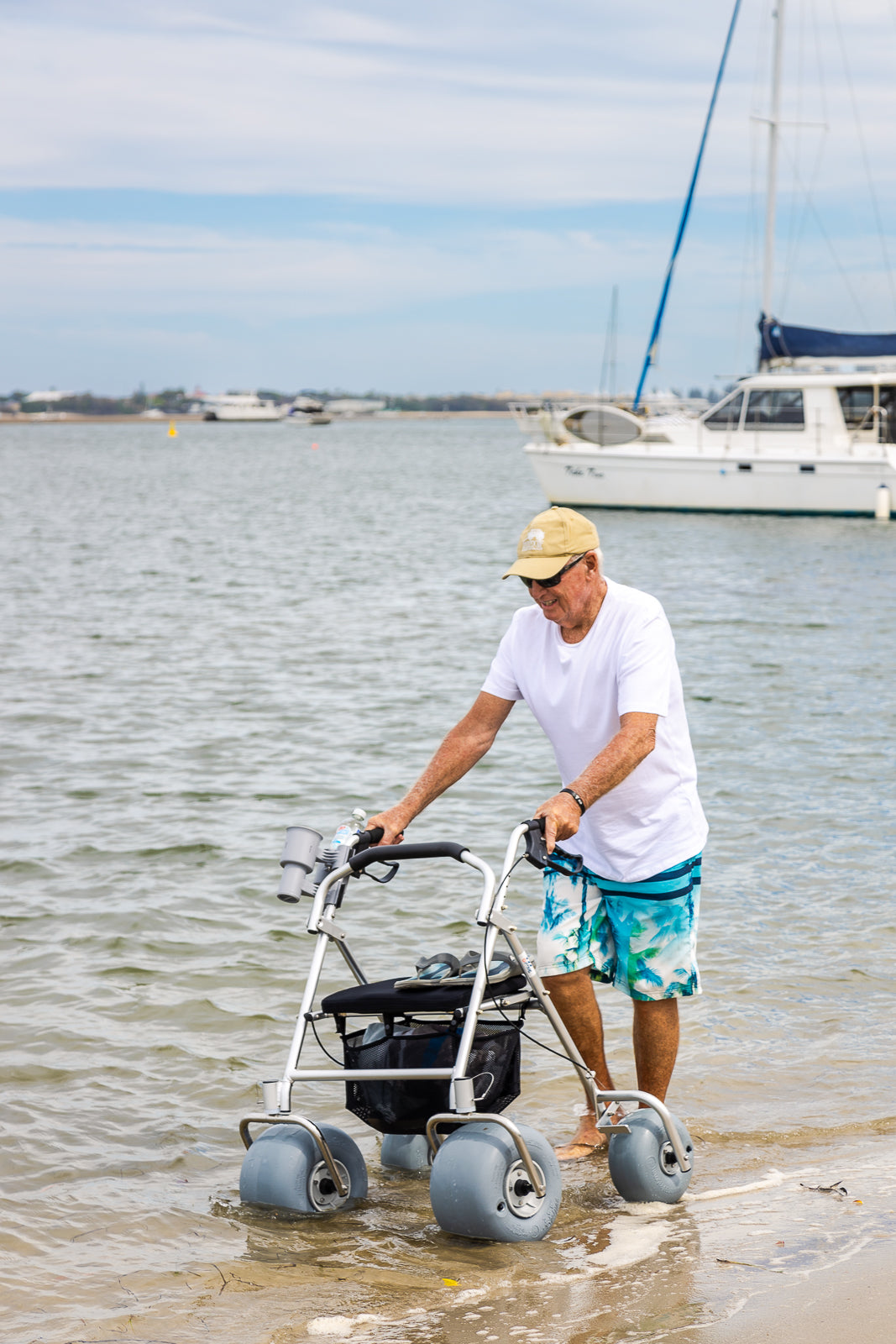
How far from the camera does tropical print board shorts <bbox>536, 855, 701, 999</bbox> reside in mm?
3949

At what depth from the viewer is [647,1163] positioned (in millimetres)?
3885

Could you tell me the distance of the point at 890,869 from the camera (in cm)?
749

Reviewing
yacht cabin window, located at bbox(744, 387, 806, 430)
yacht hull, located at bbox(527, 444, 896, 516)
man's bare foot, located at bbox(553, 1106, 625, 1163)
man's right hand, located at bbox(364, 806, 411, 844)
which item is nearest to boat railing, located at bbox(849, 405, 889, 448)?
yacht hull, located at bbox(527, 444, 896, 516)

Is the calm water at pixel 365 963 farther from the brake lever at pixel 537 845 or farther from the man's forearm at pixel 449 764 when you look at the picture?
the man's forearm at pixel 449 764

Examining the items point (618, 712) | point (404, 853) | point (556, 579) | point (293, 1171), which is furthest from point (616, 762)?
point (293, 1171)

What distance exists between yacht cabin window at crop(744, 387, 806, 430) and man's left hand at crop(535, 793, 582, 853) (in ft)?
Result: 88.2

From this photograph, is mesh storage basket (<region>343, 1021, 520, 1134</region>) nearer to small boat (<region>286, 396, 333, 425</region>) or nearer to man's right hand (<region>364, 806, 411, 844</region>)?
man's right hand (<region>364, 806, 411, 844</region>)

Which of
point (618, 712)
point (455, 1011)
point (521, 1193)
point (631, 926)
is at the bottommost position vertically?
point (521, 1193)

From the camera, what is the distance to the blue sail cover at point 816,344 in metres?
28.8

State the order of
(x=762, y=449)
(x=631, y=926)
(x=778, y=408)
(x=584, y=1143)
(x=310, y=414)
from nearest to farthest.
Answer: (x=631, y=926) → (x=584, y=1143) → (x=778, y=408) → (x=762, y=449) → (x=310, y=414)

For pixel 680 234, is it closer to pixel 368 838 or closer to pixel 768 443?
pixel 768 443

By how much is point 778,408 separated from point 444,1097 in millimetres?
27275

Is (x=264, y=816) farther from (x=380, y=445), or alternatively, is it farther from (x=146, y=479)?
(x=380, y=445)

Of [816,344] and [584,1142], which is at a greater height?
[816,344]
